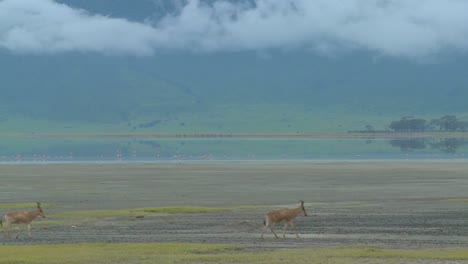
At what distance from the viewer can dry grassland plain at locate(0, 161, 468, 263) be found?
28.7 m

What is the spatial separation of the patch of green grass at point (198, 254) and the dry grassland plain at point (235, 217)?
27mm

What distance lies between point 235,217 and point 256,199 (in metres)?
11.9

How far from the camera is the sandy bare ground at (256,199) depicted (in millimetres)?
33875

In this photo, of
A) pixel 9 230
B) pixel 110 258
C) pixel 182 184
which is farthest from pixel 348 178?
pixel 110 258

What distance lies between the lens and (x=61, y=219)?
41188mm

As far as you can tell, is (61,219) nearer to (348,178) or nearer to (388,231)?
(388,231)

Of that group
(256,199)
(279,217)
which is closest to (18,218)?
(279,217)

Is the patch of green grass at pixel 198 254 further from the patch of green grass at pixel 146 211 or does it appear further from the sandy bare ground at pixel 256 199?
the patch of green grass at pixel 146 211

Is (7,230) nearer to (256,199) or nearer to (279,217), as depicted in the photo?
(279,217)

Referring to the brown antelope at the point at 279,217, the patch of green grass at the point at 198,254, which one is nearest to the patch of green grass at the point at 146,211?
the brown antelope at the point at 279,217

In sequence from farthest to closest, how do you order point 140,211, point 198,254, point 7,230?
point 140,211, point 7,230, point 198,254

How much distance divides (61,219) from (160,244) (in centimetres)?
1124

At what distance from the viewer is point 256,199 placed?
53500 mm

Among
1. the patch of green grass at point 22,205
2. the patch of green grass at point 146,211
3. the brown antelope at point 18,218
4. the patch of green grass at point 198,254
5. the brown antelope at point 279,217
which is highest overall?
the patch of green grass at point 22,205
